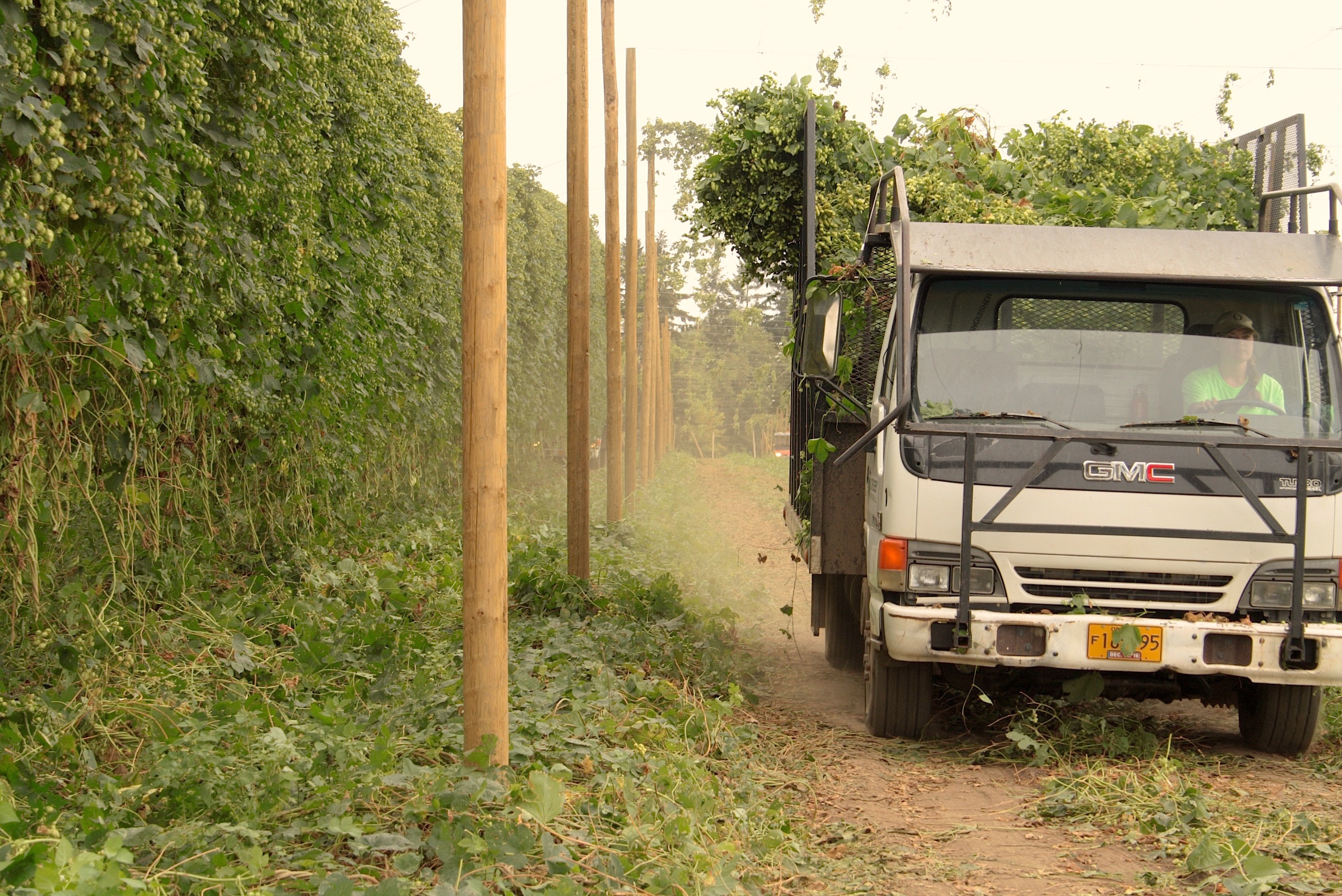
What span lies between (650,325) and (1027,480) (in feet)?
87.2

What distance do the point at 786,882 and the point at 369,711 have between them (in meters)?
2.37

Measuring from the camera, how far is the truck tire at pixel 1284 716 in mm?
6141

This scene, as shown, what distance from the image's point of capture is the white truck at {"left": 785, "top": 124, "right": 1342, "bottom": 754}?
5664mm

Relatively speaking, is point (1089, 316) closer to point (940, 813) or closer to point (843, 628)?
point (940, 813)

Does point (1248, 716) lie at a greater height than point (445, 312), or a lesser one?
lesser

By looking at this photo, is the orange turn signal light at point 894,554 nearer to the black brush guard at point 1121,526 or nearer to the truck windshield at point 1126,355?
the black brush guard at point 1121,526

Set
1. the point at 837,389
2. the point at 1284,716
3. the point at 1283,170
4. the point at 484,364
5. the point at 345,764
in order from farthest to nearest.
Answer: the point at 1283,170
the point at 837,389
the point at 1284,716
the point at 345,764
the point at 484,364

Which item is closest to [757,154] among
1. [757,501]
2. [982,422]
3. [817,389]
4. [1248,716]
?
[817,389]

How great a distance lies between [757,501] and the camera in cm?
2895

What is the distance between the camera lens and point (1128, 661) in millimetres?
5641

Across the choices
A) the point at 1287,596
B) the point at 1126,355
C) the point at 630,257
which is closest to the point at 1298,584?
the point at 1287,596

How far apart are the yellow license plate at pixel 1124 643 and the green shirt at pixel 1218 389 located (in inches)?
49.1

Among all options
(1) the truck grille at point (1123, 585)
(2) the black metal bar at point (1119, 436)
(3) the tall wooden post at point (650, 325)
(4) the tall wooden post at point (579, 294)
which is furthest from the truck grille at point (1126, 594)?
(3) the tall wooden post at point (650, 325)

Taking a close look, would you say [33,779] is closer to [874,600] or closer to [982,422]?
[874,600]
